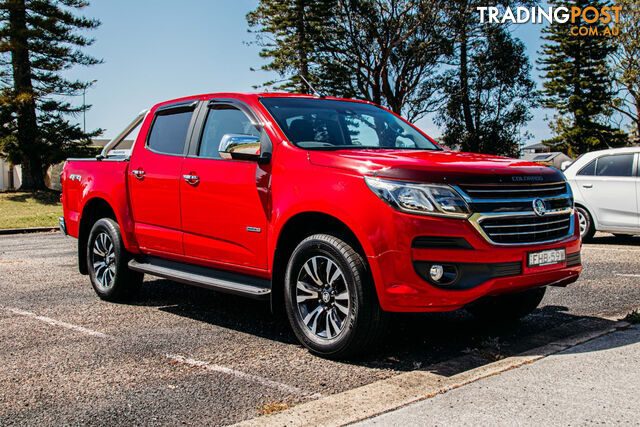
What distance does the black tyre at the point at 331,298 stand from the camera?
446cm

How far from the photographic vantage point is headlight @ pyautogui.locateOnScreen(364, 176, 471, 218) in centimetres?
431

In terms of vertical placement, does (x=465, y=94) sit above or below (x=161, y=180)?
above

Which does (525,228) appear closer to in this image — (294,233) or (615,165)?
(294,233)

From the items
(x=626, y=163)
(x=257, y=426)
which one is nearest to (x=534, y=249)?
(x=257, y=426)

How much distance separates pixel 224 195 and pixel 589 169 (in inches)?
345

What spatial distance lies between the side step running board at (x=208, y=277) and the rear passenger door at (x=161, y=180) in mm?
142

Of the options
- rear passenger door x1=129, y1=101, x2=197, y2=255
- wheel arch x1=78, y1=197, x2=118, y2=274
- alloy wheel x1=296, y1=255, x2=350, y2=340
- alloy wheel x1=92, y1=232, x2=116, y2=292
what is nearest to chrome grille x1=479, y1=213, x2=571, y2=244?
alloy wheel x1=296, y1=255, x2=350, y2=340

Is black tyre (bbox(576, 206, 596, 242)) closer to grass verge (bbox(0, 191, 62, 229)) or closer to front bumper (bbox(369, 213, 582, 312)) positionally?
front bumper (bbox(369, 213, 582, 312))

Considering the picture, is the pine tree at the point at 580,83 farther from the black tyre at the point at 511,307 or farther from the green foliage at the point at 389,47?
the black tyre at the point at 511,307

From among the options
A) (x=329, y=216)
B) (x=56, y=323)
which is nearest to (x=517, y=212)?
(x=329, y=216)

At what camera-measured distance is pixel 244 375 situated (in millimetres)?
4422

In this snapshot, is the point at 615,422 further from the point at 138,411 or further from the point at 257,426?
the point at 138,411

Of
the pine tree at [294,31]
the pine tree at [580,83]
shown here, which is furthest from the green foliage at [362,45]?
the pine tree at [580,83]

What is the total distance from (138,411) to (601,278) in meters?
6.15
